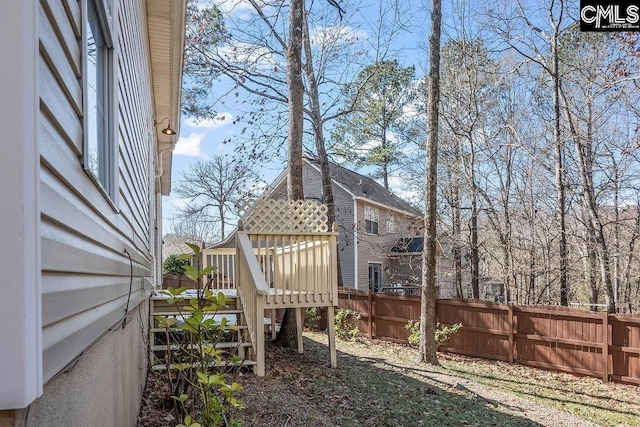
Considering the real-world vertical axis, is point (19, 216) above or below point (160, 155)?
below

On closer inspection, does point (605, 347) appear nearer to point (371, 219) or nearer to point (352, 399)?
point (352, 399)

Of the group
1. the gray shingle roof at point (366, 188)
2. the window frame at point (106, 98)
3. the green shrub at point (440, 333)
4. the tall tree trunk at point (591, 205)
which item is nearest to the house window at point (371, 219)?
the gray shingle roof at point (366, 188)

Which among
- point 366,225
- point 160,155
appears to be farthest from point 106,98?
point 366,225

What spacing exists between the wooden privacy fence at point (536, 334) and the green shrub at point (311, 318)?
1630 mm

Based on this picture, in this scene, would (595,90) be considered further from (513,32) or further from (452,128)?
(452,128)

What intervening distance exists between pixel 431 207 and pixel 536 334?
3.29 m

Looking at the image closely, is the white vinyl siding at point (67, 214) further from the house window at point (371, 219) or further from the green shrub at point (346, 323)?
the house window at point (371, 219)

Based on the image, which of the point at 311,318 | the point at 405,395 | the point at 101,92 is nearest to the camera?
the point at 101,92

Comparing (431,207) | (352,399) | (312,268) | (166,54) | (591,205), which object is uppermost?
(166,54)

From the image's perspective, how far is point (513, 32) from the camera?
12141 millimetres

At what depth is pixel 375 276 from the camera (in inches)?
782

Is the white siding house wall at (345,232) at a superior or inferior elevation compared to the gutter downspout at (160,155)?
inferior

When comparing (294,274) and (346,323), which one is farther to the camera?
(346,323)

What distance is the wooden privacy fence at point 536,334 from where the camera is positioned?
308 inches
